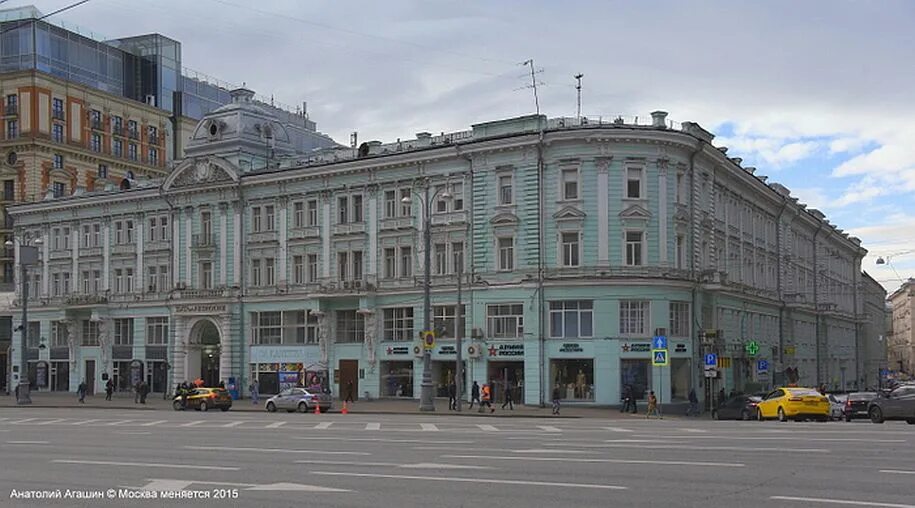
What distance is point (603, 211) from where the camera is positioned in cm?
5172

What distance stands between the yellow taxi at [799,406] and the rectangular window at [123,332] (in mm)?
44323

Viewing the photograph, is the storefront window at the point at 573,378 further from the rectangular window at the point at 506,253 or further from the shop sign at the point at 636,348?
the rectangular window at the point at 506,253

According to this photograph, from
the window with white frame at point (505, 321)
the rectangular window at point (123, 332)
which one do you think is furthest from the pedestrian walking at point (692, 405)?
the rectangular window at point (123, 332)

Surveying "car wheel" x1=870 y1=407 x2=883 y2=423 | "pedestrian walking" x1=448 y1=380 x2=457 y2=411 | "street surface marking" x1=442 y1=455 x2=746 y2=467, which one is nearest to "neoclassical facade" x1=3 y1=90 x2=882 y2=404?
"pedestrian walking" x1=448 y1=380 x2=457 y2=411

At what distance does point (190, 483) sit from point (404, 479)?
11.0 feet

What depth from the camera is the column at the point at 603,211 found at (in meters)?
51.5

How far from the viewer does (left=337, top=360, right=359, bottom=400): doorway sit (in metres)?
A: 58.4

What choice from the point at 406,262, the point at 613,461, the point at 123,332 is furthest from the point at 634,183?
the point at 123,332

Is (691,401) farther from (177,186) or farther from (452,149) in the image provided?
(177,186)

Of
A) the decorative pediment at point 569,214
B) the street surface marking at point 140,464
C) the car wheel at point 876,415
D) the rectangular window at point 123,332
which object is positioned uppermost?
the decorative pediment at point 569,214

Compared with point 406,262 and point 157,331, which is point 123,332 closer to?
point 157,331

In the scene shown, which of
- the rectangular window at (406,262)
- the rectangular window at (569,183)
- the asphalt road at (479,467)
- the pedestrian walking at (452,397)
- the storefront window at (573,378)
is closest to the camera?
the asphalt road at (479,467)

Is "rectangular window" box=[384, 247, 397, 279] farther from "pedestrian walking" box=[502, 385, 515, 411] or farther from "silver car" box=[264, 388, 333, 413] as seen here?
"pedestrian walking" box=[502, 385, 515, 411]

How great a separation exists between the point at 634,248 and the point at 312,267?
1922cm
